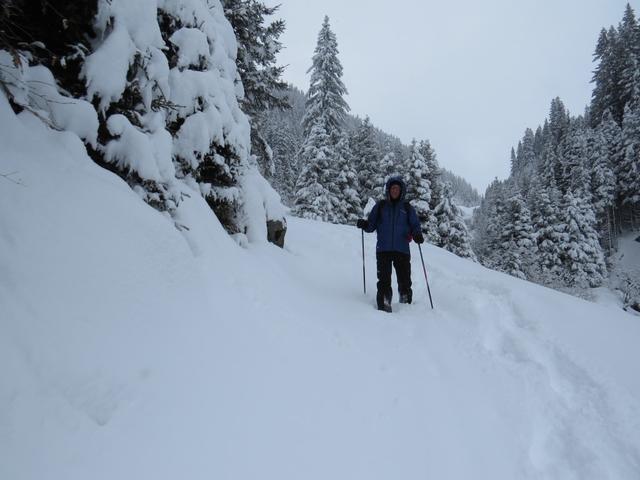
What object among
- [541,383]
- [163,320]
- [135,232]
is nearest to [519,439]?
[541,383]

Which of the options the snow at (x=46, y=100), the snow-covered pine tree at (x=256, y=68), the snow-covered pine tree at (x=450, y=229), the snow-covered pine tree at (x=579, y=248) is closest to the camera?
the snow at (x=46, y=100)

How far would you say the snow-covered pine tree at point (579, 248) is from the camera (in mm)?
31641

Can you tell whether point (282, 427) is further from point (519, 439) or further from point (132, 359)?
point (519, 439)

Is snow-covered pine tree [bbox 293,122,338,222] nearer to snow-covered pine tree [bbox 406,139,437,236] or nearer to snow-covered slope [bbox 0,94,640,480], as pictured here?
snow-covered pine tree [bbox 406,139,437,236]

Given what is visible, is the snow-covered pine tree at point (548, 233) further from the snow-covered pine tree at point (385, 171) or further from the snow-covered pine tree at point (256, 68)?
the snow-covered pine tree at point (256, 68)

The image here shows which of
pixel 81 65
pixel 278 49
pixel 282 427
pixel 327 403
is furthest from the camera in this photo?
pixel 278 49

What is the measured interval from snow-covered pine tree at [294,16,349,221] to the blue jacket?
622 inches

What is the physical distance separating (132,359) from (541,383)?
415cm

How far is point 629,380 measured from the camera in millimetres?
4129

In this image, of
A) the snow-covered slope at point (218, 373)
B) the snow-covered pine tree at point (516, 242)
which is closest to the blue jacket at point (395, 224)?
the snow-covered slope at point (218, 373)

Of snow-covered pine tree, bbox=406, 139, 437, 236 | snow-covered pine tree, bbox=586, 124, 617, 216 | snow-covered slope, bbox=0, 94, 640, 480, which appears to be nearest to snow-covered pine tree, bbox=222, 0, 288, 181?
snow-covered slope, bbox=0, 94, 640, 480

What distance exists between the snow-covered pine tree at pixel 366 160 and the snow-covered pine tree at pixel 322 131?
3258 mm

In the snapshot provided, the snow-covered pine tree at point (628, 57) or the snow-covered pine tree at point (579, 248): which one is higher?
the snow-covered pine tree at point (628, 57)

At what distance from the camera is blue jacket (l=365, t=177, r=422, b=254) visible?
6.67 meters
